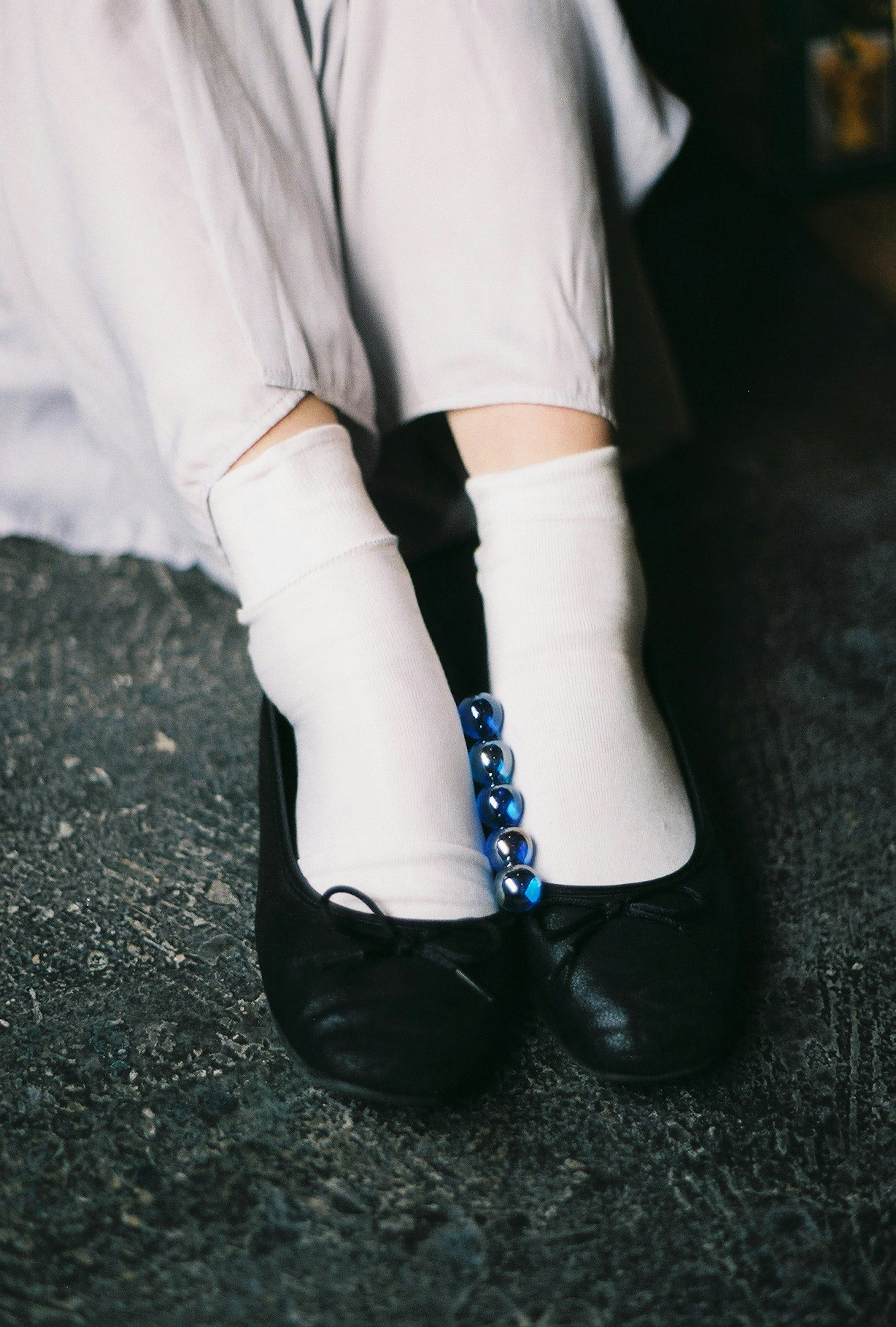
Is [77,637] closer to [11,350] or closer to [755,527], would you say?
[11,350]

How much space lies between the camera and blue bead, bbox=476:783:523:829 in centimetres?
60

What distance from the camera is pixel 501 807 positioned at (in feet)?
1.96

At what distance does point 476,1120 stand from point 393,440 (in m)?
0.51

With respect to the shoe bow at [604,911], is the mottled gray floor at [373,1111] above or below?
below

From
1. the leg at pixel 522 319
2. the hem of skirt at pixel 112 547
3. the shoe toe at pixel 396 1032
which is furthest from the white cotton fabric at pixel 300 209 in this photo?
the shoe toe at pixel 396 1032

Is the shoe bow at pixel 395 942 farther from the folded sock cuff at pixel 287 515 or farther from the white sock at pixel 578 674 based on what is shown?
the folded sock cuff at pixel 287 515

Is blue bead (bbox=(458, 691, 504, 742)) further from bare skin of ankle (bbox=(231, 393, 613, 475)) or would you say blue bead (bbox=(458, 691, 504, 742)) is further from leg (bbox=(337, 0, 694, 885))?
bare skin of ankle (bbox=(231, 393, 613, 475))

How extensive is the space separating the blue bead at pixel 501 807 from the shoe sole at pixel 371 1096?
0.48 feet

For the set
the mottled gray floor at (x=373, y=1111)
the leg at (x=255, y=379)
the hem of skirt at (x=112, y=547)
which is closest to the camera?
the mottled gray floor at (x=373, y=1111)

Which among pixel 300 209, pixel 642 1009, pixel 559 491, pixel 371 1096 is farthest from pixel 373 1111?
pixel 300 209

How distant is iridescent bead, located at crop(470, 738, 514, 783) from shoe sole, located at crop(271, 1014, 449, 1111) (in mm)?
172

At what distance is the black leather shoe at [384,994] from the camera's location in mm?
511

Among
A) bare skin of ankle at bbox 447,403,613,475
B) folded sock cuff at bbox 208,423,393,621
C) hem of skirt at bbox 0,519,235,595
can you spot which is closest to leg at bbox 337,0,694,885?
bare skin of ankle at bbox 447,403,613,475

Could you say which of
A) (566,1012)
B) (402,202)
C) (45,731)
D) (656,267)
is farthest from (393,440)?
(656,267)
